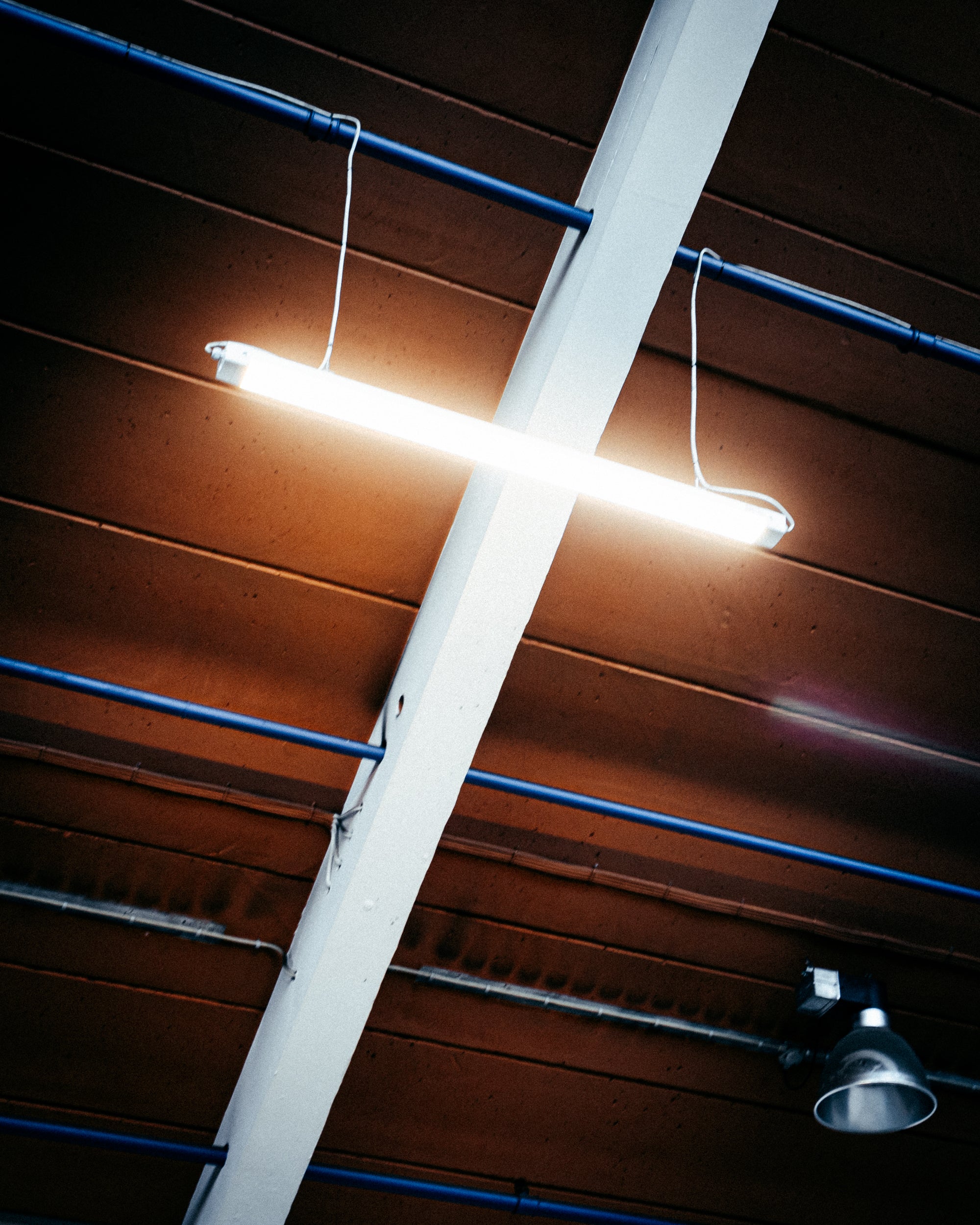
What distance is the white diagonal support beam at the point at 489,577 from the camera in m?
1.46

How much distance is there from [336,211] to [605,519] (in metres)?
0.98

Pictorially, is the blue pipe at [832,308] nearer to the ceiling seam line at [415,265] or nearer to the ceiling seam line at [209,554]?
the ceiling seam line at [415,265]

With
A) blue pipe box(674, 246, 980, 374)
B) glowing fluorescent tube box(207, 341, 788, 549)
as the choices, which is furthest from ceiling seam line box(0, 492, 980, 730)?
glowing fluorescent tube box(207, 341, 788, 549)

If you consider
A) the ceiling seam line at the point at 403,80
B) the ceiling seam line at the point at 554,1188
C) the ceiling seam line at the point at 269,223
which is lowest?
the ceiling seam line at the point at 554,1188

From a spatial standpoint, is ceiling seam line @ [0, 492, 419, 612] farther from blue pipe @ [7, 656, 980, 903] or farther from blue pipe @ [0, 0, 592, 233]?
blue pipe @ [0, 0, 592, 233]

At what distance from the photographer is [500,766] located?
2.30 meters

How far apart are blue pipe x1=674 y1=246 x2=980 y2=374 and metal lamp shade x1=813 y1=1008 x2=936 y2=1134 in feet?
5.64

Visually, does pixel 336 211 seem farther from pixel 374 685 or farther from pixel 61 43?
pixel 374 685

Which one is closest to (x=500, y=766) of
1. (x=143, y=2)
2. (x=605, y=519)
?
(x=605, y=519)

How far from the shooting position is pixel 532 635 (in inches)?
87.4

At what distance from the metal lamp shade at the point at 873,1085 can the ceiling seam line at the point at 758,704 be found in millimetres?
745

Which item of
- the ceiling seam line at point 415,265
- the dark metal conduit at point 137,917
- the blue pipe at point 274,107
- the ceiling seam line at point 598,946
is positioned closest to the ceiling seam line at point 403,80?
the ceiling seam line at point 415,265

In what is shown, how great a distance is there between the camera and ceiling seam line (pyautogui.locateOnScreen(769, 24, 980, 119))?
6.04 ft

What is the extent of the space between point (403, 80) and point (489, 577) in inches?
45.0
